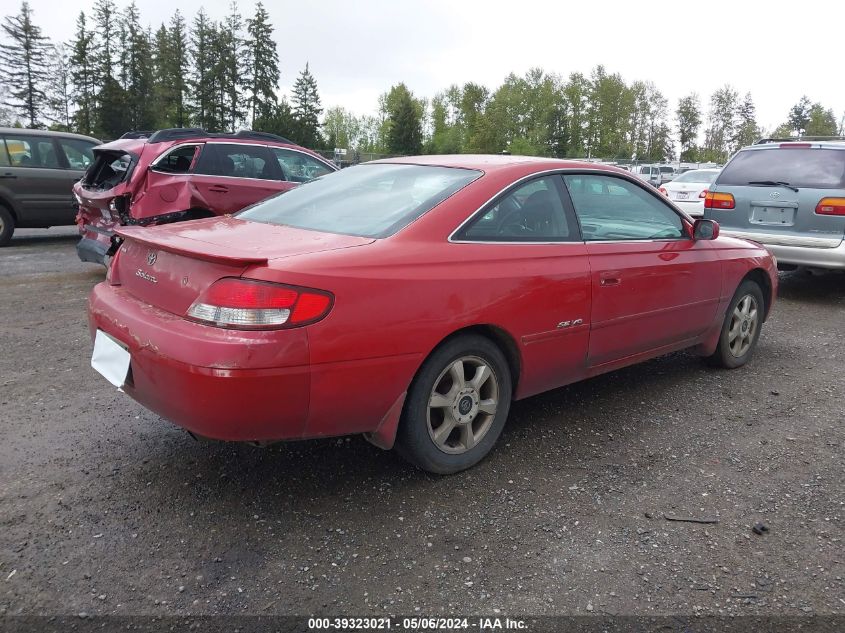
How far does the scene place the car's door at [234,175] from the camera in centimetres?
788

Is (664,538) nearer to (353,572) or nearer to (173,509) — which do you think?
(353,572)

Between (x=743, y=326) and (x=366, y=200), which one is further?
(x=743, y=326)

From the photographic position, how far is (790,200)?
292 inches

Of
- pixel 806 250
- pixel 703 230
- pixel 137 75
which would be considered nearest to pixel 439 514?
pixel 703 230

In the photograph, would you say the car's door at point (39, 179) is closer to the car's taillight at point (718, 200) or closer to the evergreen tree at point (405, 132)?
the car's taillight at point (718, 200)

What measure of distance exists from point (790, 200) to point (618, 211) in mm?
4453

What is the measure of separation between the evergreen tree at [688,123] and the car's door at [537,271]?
3676 inches

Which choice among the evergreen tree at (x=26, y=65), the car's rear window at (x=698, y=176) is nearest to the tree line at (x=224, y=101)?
the evergreen tree at (x=26, y=65)

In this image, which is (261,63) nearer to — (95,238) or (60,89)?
(60,89)

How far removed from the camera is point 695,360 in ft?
17.2

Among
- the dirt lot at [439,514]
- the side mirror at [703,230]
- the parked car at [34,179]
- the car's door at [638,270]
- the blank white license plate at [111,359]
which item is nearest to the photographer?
the dirt lot at [439,514]

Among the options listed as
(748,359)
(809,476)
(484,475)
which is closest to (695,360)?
(748,359)

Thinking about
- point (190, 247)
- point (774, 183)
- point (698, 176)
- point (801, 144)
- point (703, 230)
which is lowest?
point (190, 247)

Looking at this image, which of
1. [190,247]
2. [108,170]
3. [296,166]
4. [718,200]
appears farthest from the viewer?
[296,166]
